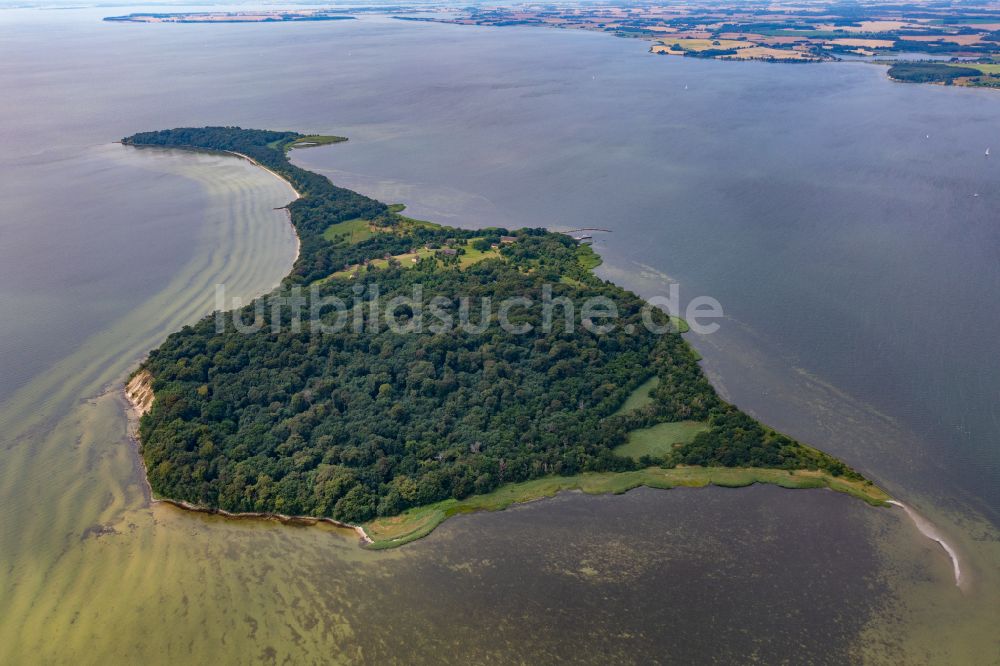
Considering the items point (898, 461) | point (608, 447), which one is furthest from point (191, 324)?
point (898, 461)

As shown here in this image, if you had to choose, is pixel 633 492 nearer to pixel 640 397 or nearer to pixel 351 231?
pixel 640 397

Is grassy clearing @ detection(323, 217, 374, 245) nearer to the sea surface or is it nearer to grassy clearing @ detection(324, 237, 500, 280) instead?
the sea surface

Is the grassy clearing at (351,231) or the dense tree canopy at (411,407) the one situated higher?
the grassy clearing at (351,231)

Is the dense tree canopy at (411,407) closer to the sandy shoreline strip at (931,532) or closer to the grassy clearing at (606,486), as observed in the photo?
the grassy clearing at (606,486)

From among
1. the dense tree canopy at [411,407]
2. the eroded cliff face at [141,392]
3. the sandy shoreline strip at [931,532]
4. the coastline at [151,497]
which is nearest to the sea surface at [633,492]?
the sandy shoreline strip at [931,532]

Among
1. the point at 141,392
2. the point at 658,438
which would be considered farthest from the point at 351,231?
the point at 658,438

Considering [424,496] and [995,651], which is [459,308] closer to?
[424,496]

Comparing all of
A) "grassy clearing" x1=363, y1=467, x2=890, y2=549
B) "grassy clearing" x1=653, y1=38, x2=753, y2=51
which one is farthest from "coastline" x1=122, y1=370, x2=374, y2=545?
"grassy clearing" x1=653, y1=38, x2=753, y2=51
